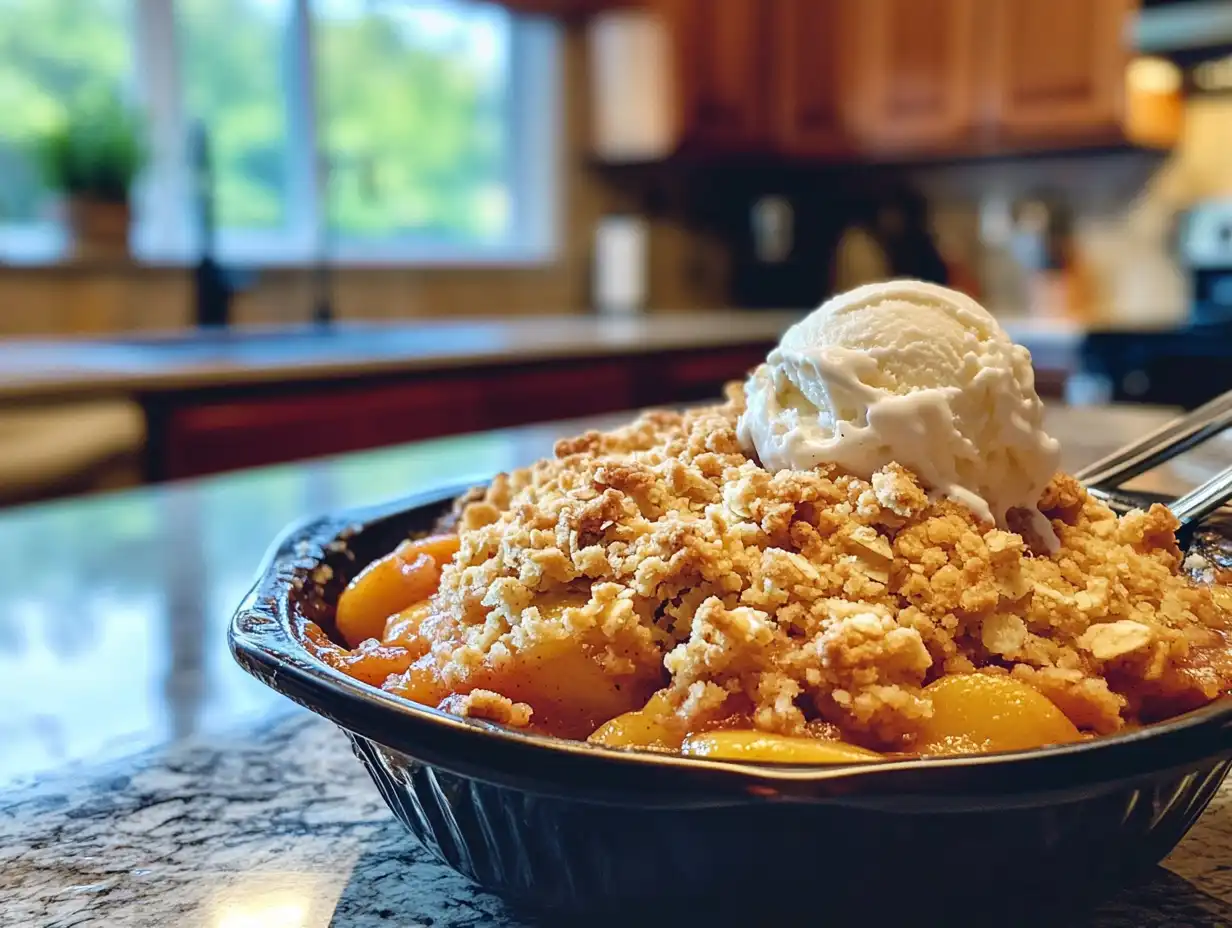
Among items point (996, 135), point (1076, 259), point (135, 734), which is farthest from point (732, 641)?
point (1076, 259)

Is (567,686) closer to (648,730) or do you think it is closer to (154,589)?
(648,730)

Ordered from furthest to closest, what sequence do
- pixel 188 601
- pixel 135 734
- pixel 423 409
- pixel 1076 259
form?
pixel 1076 259 < pixel 423 409 < pixel 188 601 < pixel 135 734

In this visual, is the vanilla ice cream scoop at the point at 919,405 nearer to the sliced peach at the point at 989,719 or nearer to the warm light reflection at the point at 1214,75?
the sliced peach at the point at 989,719

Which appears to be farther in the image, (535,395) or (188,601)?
(535,395)

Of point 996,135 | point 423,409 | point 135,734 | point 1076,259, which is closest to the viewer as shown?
point 135,734

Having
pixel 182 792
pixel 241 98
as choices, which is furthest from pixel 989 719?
pixel 241 98

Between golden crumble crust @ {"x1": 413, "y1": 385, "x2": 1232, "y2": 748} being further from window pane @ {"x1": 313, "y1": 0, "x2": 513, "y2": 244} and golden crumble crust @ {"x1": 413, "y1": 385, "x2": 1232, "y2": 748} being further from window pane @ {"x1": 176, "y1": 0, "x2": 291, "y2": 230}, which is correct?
window pane @ {"x1": 313, "y1": 0, "x2": 513, "y2": 244}

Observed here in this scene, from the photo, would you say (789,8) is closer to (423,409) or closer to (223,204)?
(223,204)
